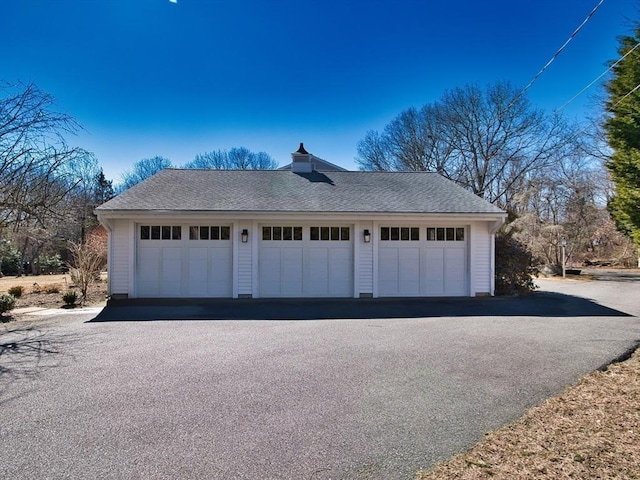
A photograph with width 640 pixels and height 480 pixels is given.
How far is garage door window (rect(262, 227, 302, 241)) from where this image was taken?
11055 millimetres

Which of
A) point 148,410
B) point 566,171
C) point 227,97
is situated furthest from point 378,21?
point 566,171

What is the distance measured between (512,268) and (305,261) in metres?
6.76

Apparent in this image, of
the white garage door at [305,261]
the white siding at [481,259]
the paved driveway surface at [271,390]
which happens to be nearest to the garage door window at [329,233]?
the white garage door at [305,261]

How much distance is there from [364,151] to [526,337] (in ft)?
90.0

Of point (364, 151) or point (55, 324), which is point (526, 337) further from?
point (364, 151)

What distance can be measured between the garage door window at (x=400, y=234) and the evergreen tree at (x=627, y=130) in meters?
5.96

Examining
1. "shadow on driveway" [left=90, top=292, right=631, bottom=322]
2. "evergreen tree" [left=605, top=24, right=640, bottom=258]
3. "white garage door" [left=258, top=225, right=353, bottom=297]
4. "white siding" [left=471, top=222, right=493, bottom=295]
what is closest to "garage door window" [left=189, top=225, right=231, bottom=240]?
"white garage door" [left=258, top=225, right=353, bottom=297]

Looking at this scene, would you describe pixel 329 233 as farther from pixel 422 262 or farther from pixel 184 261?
pixel 184 261

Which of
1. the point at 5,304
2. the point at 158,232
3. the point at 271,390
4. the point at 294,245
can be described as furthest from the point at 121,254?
the point at 271,390

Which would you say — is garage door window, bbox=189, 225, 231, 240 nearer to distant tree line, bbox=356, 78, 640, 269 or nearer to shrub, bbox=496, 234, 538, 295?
shrub, bbox=496, 234, 538, 295

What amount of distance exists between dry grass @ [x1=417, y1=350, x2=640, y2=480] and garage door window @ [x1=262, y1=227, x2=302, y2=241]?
807cm

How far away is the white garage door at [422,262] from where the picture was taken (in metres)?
11.2

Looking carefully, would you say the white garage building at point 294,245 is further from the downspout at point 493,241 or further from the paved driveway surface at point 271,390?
the paved driveway surface at point 271,390

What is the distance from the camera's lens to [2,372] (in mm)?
4609
